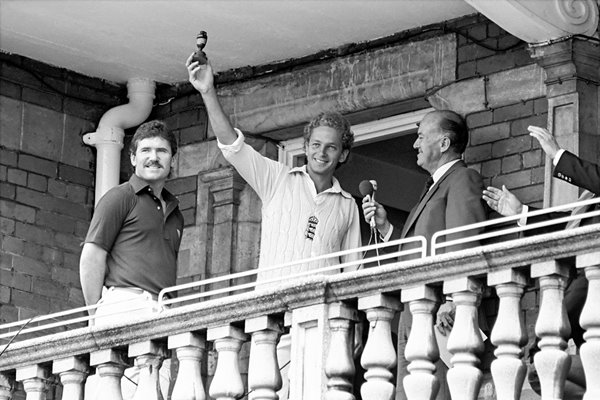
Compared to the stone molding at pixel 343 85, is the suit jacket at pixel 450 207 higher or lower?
lower

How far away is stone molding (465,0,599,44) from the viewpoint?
9.77 metres

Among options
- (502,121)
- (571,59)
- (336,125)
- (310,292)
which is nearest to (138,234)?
(336,125)

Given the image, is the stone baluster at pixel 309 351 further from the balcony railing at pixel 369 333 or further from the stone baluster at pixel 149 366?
the stone baluster at pixel 149 366

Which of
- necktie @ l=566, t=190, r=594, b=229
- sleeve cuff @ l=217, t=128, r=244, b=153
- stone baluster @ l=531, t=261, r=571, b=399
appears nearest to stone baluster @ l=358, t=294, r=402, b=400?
stone baluster @ l=531, t=261, r=571, b=399

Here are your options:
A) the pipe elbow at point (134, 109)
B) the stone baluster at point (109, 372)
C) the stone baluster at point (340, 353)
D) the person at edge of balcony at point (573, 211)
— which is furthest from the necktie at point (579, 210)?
the pipe elbow at point (134, 109)

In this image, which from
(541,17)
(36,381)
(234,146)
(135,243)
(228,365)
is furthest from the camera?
(541,17)

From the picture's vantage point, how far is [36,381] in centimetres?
862

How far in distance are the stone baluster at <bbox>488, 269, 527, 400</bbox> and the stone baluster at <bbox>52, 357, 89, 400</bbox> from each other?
2141mm

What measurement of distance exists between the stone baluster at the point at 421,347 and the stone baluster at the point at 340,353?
261mm

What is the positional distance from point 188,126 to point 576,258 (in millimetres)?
5225

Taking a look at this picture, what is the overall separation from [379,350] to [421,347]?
0.64 ft

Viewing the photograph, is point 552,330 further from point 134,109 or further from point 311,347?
point 134,109

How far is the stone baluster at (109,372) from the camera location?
8.27 meters

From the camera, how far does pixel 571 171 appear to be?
796 centimetres
